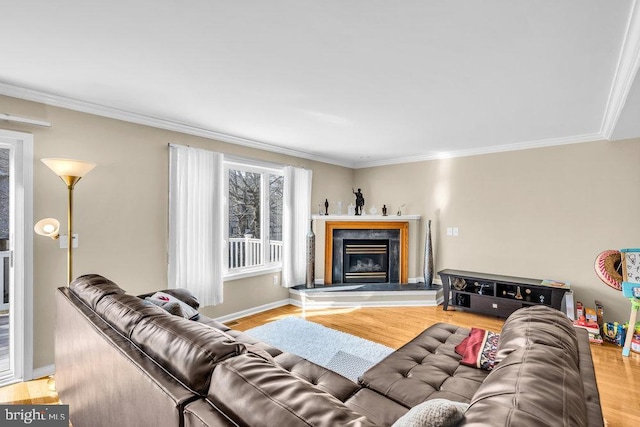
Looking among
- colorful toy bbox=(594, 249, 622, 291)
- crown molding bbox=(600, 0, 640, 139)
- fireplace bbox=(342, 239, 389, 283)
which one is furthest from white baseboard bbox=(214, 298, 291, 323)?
crown molding bbox=(600, 0, 640, 139)

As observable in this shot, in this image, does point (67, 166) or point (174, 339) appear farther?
point (67, 166)

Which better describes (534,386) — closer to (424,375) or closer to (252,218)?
(424,375)

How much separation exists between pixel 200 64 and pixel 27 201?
1887 mm

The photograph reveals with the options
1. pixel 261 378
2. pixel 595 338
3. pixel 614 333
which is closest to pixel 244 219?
pixel 261 378

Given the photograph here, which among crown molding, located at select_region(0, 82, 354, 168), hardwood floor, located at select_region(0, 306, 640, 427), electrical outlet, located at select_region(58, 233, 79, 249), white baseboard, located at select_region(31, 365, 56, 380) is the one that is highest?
crown molding, located at select_region(0, 82, 354, 168)

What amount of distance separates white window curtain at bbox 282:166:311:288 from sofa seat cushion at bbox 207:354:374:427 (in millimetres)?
3637

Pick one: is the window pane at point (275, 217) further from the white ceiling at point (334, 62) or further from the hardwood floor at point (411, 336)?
the white ceiling at point (334, 62)

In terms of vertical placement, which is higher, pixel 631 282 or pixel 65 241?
pixel 65 241

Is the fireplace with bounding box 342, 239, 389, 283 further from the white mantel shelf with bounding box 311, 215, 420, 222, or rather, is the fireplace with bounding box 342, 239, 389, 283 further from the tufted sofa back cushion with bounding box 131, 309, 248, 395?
the tufted sofa back cushion with bounding box 131, 309, 248, 395

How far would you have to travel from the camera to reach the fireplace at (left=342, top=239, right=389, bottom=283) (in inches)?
207

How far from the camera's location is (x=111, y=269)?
302 centimetres

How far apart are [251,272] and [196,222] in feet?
3.68

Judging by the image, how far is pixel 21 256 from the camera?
99.9 inches

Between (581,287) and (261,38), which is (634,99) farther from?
(261,38)
